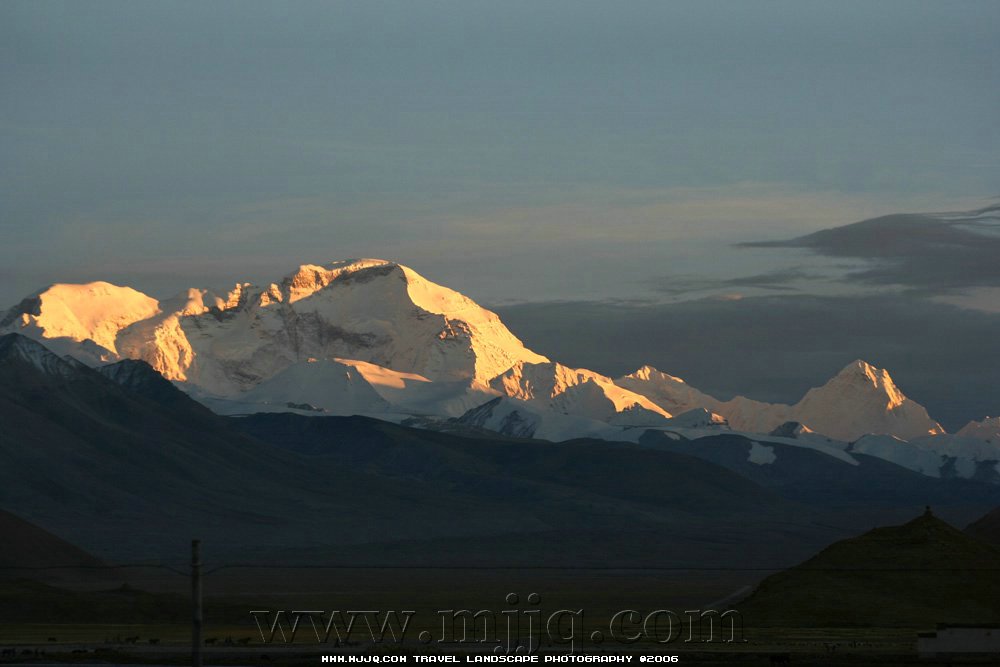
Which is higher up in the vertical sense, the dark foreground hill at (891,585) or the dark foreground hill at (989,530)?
the dark foreground hill at (891,585)

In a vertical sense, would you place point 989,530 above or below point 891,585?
below

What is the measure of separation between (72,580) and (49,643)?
8653 cm

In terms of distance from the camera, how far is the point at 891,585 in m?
136

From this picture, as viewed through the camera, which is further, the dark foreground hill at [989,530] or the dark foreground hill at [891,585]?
the dark foreground hill at [989,530]

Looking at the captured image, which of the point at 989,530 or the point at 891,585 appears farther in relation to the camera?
the point at 989,530

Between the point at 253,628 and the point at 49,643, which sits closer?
the point at 49,643

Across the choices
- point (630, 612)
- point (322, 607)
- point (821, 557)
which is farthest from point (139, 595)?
point (821, 557)

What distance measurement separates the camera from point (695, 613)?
147m

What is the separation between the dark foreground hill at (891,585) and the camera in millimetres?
129625

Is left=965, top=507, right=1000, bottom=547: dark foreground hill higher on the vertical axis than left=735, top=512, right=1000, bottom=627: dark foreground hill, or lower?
lower

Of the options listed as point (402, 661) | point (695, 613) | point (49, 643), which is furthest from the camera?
point (695, 613)

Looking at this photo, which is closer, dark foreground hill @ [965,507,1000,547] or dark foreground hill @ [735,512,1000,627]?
dark foreground hill @ [735,512,1000,627]

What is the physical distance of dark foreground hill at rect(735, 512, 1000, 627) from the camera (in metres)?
130

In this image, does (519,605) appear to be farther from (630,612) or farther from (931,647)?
(931,647)
